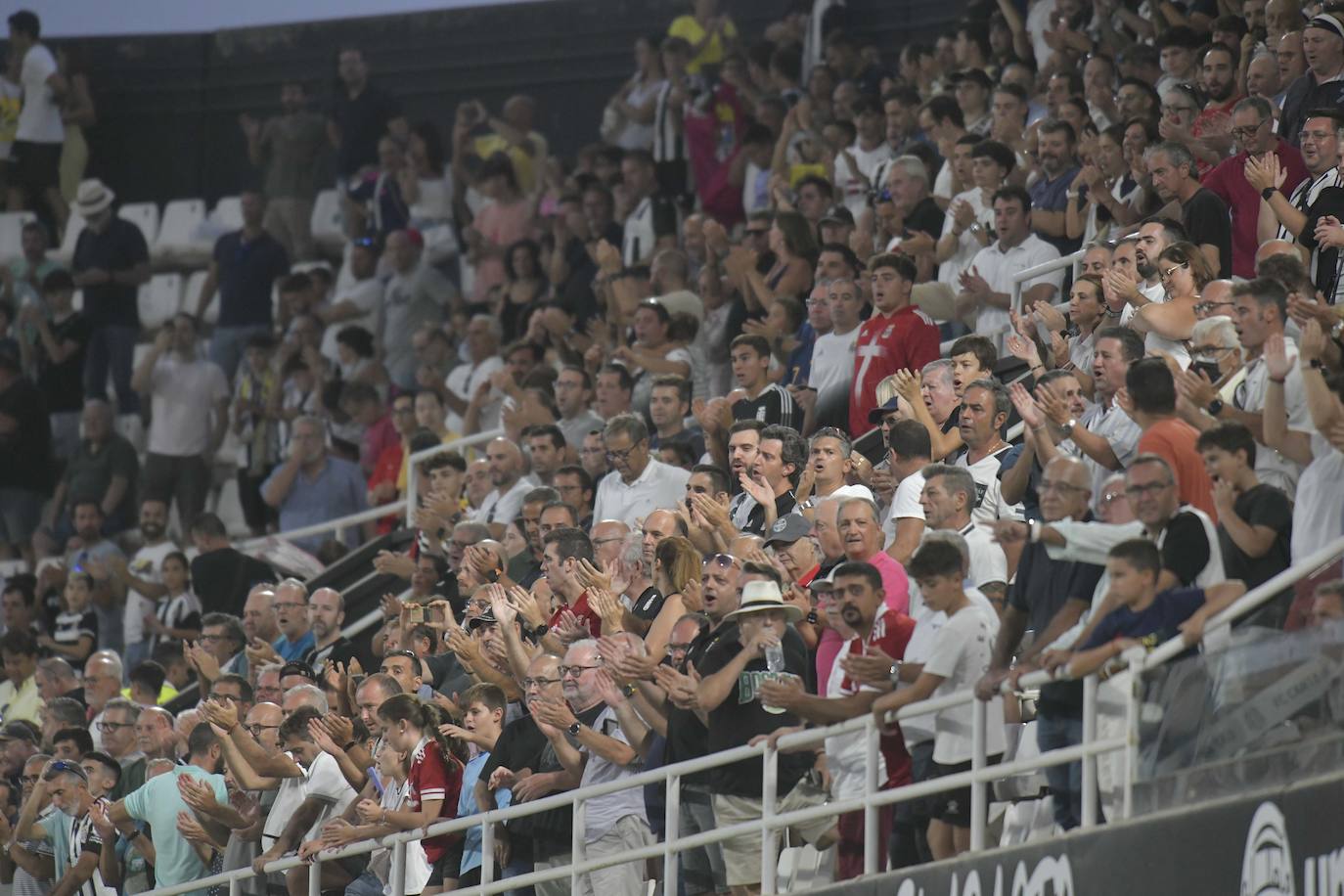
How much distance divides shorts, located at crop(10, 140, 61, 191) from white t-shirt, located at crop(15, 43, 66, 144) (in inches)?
3.2

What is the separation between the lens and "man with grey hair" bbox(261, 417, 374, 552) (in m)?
17.4

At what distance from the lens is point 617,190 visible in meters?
18.2

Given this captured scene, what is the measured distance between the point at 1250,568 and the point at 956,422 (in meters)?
2.87

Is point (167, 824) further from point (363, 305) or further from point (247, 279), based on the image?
point (247, 279)

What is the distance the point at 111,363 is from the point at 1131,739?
556 inches

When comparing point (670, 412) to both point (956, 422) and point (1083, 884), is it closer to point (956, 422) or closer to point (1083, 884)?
point (956, 422)

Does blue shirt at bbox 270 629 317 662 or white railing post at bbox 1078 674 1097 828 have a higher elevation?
white railing post at bbox 1078 674 1097 828

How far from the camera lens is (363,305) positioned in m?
19.5

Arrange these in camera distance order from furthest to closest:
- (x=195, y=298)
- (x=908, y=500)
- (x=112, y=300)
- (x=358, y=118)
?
1. (x=195, y=298)
2. (x=358, y=118)
3. (x=112, y=300)
4. (x=908, y=500)

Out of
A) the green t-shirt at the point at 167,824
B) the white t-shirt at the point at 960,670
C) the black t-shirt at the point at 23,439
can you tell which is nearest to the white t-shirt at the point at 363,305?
the black t-shirt at the point at 23,439

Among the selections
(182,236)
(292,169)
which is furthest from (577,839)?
(182,236)

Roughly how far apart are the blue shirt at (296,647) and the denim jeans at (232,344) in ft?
20.2

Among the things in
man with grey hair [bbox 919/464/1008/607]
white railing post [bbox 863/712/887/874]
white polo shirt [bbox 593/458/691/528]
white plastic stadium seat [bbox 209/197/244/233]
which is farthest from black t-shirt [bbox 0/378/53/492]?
white railing post [bbox 863/712/887/874]

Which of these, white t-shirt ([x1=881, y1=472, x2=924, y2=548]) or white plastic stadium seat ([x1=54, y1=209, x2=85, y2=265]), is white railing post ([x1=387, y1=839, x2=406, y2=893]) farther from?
white plastic stadium seat ([x1=54, y1=209, x2=85, y2=265])
